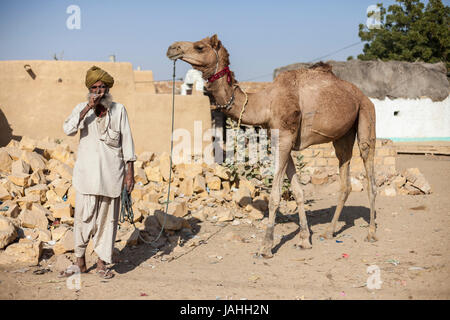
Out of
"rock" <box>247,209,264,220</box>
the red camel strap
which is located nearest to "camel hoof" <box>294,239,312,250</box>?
"rock" <box>247,209,264,220</box>

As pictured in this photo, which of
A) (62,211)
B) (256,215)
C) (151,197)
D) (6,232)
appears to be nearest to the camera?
(6,232)

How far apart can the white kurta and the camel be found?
43.5 inches

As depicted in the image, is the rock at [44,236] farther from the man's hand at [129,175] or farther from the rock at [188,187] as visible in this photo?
the rock at [188,187]

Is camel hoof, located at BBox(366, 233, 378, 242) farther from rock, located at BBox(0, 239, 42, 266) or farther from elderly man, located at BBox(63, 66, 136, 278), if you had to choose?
rock, located at BBox(0, 239, 42, 266)

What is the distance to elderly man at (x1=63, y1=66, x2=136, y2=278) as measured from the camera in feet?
13.6

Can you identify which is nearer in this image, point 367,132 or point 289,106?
point 289,106

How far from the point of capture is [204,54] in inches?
186

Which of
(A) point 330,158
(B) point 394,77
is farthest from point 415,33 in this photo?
(A) point 330,158

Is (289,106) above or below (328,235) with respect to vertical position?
above

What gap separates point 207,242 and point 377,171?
5757 millimetres

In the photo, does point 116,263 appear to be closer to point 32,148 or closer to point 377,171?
point 32,148

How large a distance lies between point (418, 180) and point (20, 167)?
804 centimetres

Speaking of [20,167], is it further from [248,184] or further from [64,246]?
[248,184]
